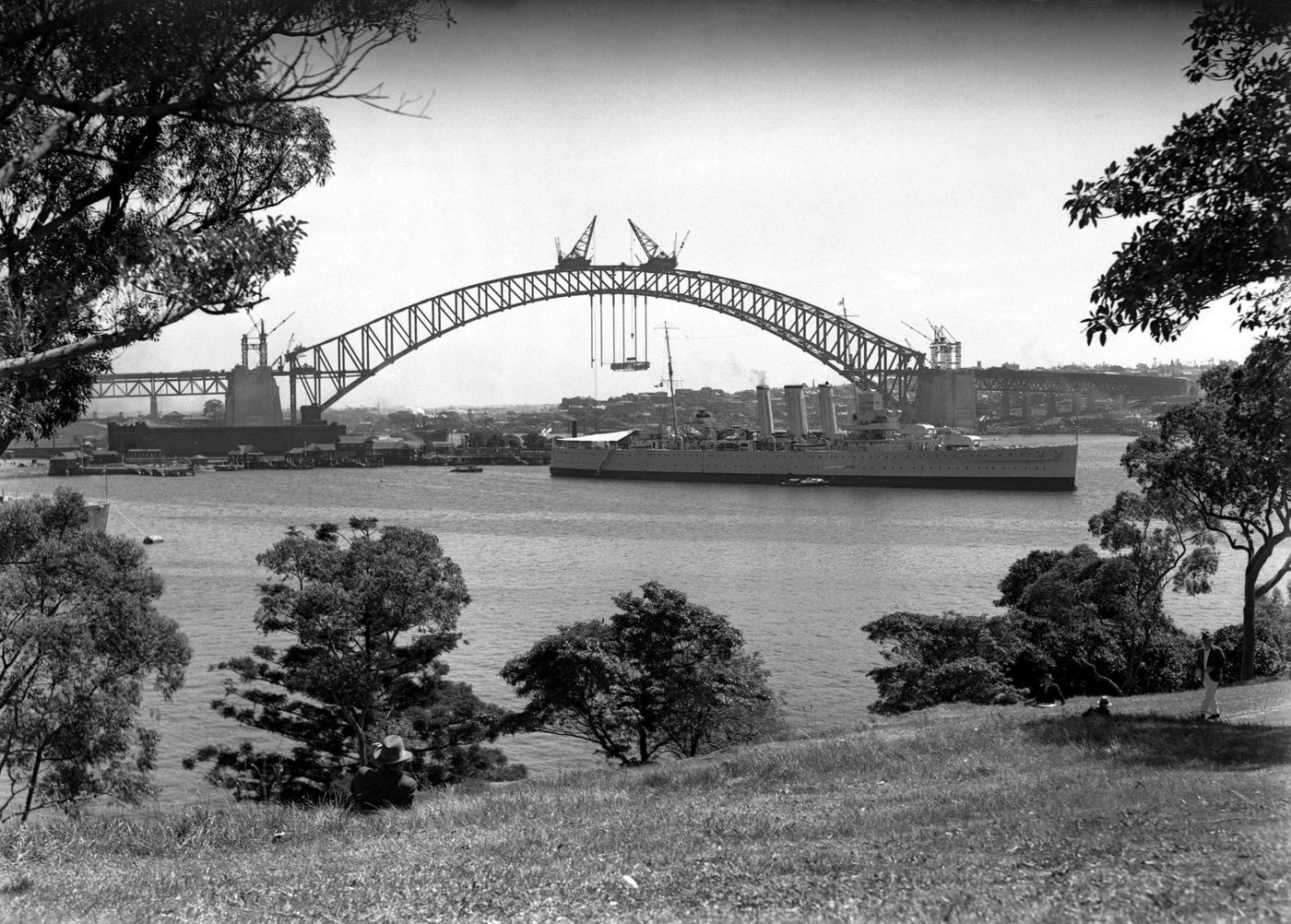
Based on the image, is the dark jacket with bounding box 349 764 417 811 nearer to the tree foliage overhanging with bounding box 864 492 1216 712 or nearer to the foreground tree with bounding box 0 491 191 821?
the foreground tree with bounding box 0 491 191 821

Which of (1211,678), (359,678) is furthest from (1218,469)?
(359,678)

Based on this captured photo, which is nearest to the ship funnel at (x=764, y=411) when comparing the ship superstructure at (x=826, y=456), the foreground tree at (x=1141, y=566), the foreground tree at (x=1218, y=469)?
the ship superstructure at (x=826, y=456)

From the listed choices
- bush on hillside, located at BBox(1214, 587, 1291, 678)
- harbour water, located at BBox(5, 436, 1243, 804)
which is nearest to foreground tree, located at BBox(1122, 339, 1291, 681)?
bush on hillside, located at BBox(1214, 587, 1291, 678)

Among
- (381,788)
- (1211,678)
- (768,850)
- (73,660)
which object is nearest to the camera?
(768,850)

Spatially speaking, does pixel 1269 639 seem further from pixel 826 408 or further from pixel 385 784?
pixel 826 408

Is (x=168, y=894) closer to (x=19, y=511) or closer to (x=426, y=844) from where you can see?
(x=426, y=844)

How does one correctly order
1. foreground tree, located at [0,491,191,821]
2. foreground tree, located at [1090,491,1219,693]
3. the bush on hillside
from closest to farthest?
foreground tree, located at [0,491,191,821], the bush on hillside, foreground tree, located at [1090,491,1219,693]

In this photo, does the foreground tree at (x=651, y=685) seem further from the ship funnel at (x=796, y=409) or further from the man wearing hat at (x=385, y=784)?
the ship funnel at (x=796, y=409)
